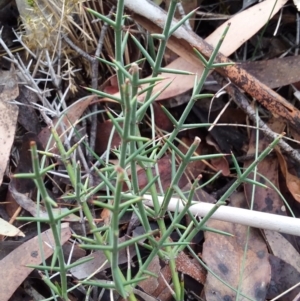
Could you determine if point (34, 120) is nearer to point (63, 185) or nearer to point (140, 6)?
point (63, 185)

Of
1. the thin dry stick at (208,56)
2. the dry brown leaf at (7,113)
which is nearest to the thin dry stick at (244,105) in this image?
the thin dry stick at (208,56)

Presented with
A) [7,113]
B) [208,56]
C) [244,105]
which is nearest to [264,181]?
[244,105]

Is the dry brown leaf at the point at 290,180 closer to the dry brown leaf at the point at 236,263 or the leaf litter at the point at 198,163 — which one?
the leaf litter at the point at 198,163

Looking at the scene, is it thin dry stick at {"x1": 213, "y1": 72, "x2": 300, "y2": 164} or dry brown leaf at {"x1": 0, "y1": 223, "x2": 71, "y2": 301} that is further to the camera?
thin dry stick at {"x1": 213, "y1": 72, "x2": 300, "y2": 164}

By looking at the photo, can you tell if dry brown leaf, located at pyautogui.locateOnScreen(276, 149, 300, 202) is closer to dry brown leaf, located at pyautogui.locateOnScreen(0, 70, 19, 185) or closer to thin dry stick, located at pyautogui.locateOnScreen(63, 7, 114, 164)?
thin dry stick, located at pyautogui.locateOnScreen(63, 7, 114, 164)

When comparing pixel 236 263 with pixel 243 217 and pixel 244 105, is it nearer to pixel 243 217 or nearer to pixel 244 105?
pixel 243 217

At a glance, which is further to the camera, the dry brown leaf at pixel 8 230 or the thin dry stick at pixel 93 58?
the thin dry stick at pixel 93 58

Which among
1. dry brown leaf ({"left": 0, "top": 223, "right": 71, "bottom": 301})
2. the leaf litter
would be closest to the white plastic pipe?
the leaf litter
